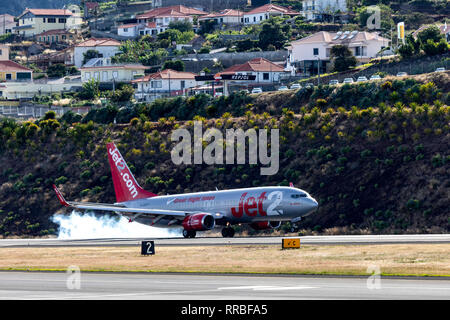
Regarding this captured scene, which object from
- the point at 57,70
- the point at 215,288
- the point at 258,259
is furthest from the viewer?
the point at 57,70

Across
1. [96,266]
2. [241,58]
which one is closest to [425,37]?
[241,58]

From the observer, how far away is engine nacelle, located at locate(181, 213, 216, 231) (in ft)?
213

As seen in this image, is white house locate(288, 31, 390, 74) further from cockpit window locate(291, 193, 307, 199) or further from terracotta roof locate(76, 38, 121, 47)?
cockpit window locate(291, 193, 307, 199)

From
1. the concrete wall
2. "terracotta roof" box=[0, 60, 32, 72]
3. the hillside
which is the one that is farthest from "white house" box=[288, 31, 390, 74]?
"terracotta roof" box=[0, 60, 32, 72]

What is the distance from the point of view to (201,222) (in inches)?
2559

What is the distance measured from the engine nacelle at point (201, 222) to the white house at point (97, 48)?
12820cm

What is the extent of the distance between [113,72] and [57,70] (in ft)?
89.8

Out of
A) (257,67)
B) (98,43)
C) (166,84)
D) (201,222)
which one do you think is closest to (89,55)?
(98,43)

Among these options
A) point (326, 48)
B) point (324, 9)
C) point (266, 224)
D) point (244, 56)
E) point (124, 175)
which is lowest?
point (266, 224)

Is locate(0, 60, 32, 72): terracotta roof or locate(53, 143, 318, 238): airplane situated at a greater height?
locate(0, 60, 32, 72): terracotta roof

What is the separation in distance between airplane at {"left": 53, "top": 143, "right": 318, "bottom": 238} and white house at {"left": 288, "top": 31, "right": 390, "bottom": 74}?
69.6 m

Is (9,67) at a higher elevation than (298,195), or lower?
higher

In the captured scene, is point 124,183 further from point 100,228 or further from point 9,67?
point 9,67

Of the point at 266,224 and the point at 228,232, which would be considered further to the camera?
the point at 228,232
